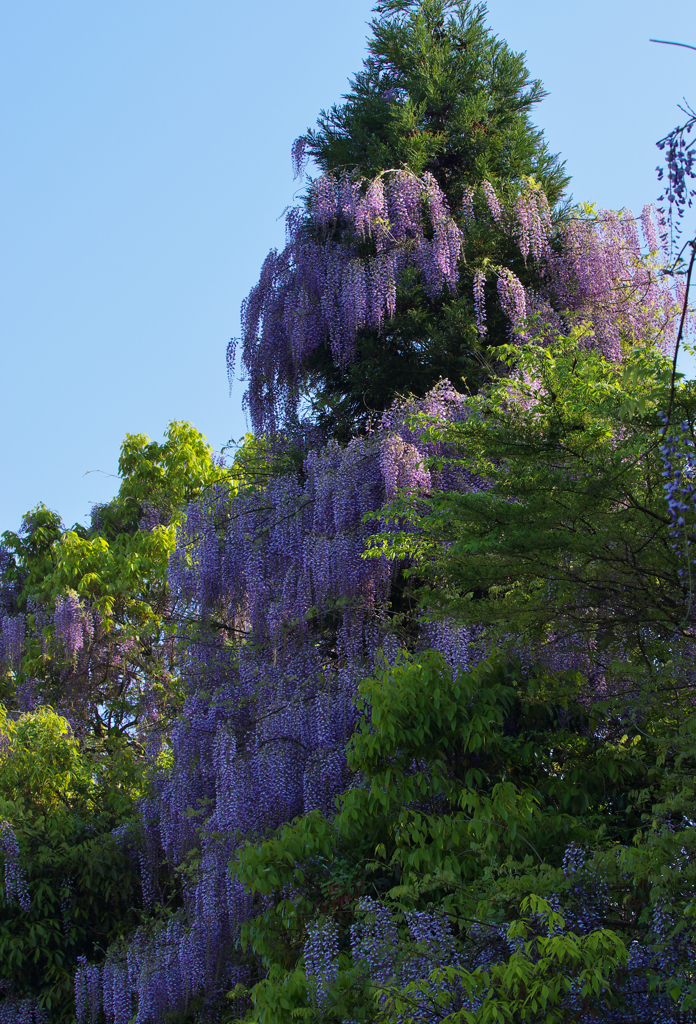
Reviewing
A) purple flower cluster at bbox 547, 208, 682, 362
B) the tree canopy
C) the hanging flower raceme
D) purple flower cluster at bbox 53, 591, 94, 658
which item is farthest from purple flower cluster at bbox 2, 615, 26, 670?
purple flower cluster at bbox 547, 208, 682, 362

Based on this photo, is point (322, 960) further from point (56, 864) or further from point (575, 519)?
point (56, 864)

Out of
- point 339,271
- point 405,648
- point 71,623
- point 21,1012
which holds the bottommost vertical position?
point 21,1012

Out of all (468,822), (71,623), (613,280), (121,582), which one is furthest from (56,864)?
(613,280)

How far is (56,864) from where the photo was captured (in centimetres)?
947

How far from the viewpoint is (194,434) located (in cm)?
1409

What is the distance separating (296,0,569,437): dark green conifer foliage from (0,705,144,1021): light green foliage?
14.9ft

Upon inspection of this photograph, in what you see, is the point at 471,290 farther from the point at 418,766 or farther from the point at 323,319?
the point at 418,766

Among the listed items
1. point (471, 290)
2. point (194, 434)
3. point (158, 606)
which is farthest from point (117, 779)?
point (471, 290)

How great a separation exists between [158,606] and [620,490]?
8.55m

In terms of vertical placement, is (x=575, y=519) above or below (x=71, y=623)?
below

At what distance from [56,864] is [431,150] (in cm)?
822

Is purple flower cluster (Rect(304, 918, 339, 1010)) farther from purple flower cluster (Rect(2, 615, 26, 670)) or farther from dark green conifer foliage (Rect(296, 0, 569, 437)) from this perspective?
purple flower cluster (Rect(2, 615, 26, 670))

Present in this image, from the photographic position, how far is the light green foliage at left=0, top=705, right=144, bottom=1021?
9.27 meters

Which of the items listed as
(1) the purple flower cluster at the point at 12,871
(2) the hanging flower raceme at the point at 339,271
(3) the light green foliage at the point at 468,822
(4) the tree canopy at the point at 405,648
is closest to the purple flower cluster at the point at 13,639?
(4) the tree canopy at the point at 405,648
